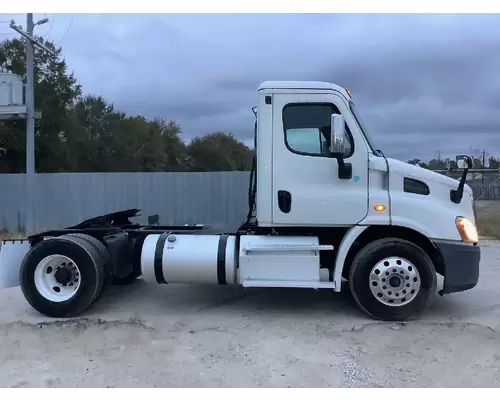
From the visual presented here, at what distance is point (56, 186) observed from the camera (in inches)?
600

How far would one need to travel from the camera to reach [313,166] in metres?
5.96

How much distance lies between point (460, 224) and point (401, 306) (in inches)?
47.5

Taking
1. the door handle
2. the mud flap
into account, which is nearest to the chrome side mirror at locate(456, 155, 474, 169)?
the door handle

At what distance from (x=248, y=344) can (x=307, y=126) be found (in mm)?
2647

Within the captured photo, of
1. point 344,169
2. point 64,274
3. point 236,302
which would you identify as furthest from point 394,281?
point 64,274

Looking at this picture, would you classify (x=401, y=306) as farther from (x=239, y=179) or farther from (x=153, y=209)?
(x=153, y=209)

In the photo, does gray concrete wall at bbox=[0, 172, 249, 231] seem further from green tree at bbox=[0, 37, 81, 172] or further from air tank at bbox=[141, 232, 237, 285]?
green tree at bbox=[0, 37, 81, 172]

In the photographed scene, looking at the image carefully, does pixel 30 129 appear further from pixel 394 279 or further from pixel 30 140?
pixel 394 279

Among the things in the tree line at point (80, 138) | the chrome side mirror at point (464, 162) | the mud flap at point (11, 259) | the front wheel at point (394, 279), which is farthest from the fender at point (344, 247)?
the tree line at point (80, 138)

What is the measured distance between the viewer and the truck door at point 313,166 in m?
5.95

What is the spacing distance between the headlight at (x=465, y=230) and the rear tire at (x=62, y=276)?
14.4 ft

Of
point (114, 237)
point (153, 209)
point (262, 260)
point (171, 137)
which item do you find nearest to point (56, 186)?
point (153, 209)

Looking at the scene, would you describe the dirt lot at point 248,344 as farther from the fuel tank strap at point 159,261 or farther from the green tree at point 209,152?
the green tree at point 209,152

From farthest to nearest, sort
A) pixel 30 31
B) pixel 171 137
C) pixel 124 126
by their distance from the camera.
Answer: pixel 171 137
pixel 124 126
pixel 30 31
